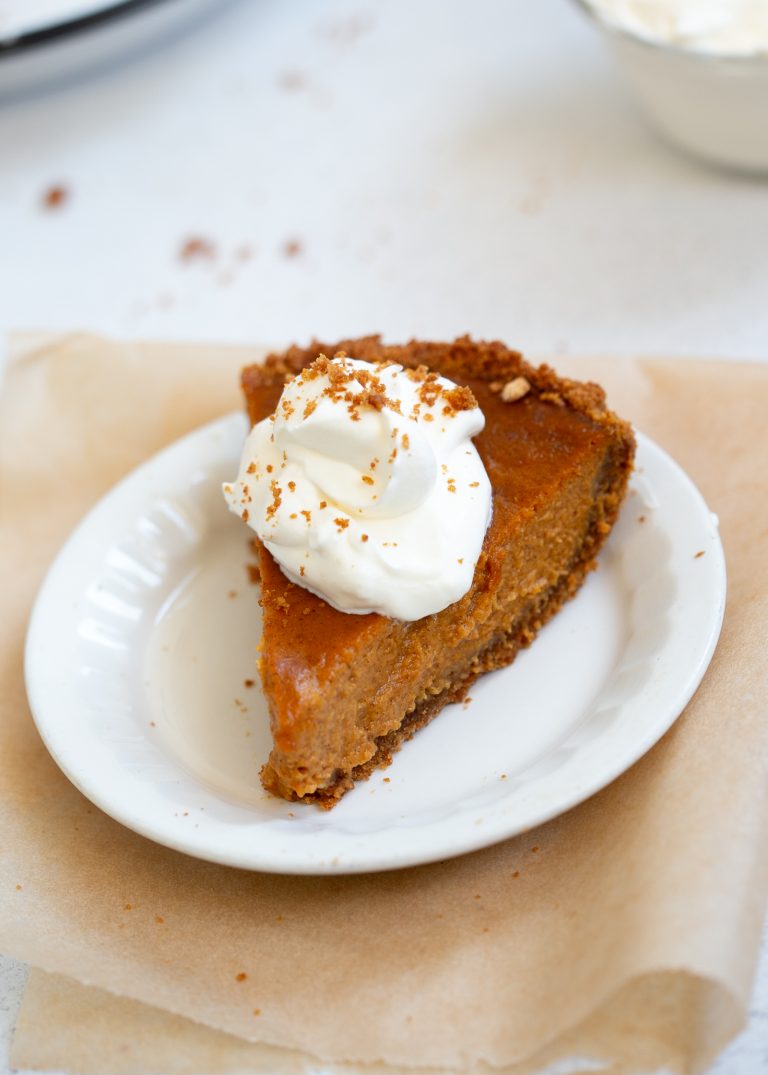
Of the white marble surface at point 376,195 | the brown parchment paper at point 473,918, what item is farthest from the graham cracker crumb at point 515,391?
the white marble surface at point 376,195

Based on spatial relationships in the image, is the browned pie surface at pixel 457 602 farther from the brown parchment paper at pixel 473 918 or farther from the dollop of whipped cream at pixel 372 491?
the brown parchment paper at pixel 473 918

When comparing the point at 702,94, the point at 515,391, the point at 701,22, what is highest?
the point at 701,22

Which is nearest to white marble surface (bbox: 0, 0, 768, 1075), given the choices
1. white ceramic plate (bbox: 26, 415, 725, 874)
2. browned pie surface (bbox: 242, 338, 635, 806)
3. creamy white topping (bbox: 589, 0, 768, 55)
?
creamy white topping (bbox: 589, 0, 768, 55)

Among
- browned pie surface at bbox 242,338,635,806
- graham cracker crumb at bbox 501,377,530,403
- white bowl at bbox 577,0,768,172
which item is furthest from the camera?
white bowl at bbox 577,0,768,172

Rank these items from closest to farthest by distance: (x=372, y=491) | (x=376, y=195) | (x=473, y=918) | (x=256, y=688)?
(x=473, y=918) < (x=372, y=491) < (x=256, y=688) < (x=376, y=195)

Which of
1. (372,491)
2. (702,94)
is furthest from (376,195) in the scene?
(372,491)

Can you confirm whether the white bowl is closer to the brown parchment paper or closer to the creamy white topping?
the creamy white topping

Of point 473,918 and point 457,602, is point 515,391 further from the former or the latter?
point 473,918
